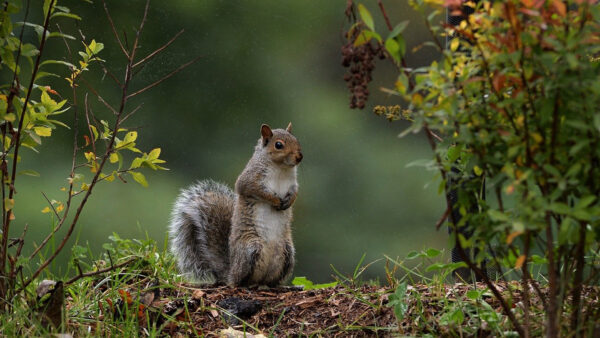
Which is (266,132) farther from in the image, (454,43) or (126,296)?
(454,43)

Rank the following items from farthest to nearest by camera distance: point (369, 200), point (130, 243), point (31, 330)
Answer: point (369, 200) → point (130, 243) → point (31, 330)

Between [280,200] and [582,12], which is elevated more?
[582,12]

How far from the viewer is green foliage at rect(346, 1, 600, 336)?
5.12 ft


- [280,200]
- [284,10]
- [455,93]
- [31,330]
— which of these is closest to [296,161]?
[280,200]

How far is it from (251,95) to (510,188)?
351 cm

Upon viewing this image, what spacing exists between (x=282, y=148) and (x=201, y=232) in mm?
627

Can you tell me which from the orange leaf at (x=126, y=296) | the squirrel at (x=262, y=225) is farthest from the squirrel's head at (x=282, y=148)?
the orange leaf at (x=126, y=296)

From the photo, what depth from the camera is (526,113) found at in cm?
174

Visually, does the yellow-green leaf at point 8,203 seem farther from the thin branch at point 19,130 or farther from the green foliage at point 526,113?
the green foliage at point 526,113

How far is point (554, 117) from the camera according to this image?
1.63 m

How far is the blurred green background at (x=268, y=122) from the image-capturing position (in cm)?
461

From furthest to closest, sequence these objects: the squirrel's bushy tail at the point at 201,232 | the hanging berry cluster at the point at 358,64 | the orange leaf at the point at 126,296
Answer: the squirrel's bushy tail at the point at 201,232, the orange leaf at the point at 126,296, the hanging berry cluster at the point at 358,64

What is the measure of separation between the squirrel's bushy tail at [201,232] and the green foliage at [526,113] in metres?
1.82

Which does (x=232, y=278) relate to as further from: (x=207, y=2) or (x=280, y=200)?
(x=207, y=2)
